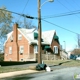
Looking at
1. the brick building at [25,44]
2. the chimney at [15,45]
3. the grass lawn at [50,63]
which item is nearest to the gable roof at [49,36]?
the brick building at [25,44]

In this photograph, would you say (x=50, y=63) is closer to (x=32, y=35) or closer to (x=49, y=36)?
(x=32, y=35)

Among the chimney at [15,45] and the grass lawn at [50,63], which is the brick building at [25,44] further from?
the grass lawn at [50,63]

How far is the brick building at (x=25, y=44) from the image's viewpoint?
51031 mm

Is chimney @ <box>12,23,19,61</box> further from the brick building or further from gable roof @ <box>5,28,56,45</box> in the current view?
gable roof @ <box>5,28,56,45</box>

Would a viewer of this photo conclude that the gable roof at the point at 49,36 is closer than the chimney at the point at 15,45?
No

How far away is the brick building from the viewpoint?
51031 mm

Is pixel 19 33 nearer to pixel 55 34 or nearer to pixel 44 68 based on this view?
pixel 55 34

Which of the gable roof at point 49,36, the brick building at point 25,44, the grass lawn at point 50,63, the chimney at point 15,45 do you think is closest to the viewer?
the grass lawn at point 50,63

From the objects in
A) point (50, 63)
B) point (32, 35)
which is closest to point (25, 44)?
point (32, 35)

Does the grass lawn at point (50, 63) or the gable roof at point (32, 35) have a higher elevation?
the gable roof at point (32, 35)

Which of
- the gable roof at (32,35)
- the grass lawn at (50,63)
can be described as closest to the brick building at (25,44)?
the gable roof at (32,35)

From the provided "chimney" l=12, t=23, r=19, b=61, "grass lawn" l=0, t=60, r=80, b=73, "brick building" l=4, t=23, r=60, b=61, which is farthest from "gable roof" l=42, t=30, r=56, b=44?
"grass lawn" l=0, t=60, r=80, b=73

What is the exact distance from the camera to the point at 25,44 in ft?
169

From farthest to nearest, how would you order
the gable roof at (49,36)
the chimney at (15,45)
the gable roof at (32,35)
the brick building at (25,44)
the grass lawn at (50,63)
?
the gable roof at (49,36)
the chimney at (15,45)
the gable roof at (32,35)
the brick building at (25,44)
the grass lawn at (50,63)
